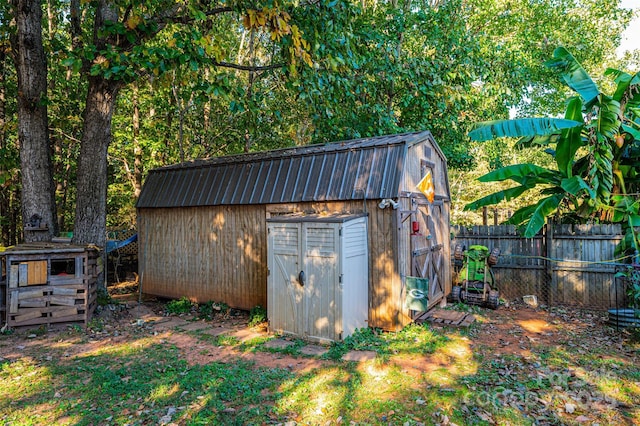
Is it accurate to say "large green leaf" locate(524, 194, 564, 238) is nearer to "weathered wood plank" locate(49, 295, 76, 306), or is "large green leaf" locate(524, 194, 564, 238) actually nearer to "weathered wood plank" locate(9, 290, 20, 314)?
"weathered wood plank" locate(49, 295, 76, 306)

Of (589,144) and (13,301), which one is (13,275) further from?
(589,144)

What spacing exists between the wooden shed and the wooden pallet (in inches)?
17.2

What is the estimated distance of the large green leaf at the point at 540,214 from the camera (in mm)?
7777

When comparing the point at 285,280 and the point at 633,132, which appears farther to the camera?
the point at 633,132

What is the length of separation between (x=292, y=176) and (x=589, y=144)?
627 centimetres

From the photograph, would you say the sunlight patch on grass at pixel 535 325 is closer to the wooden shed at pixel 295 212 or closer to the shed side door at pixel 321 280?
the wooden shed at pixel 295 212

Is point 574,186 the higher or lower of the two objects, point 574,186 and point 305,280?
the higher

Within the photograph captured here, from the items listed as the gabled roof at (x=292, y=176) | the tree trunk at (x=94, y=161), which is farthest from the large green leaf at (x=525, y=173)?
the tree trunk at (x=94, y=161)

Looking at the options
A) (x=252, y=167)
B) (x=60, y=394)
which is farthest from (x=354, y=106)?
(x=60, y=394)

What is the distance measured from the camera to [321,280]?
245 inches

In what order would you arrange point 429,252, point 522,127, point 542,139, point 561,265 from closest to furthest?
1. point 522,127
2. point 429,252
3. point 561,265
4. point 542,139

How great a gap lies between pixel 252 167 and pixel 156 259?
376 cm

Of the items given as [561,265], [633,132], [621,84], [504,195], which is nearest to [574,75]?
[621,84]

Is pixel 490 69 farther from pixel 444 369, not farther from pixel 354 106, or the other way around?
pixel 444 369
